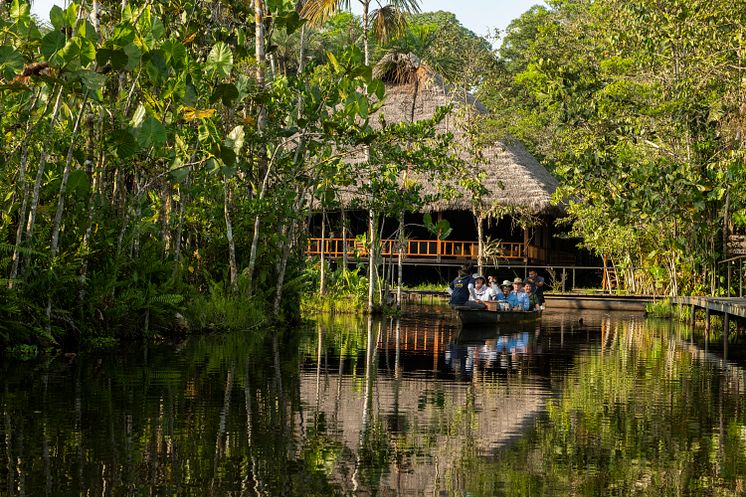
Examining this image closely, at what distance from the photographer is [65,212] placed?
14.7 m

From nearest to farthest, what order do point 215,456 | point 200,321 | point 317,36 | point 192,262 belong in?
point 215,456 → point 200,321 → point 192,262 → point 317,36

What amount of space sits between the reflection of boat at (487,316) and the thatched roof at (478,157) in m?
11.2

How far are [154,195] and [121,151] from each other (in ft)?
21.3

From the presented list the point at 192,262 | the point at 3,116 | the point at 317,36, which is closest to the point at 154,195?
the point at 192,262

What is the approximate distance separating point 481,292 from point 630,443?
17.1 metres

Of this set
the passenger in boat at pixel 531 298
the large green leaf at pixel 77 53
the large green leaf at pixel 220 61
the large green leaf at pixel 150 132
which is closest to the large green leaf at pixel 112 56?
the large green leaf at pixel 77 53

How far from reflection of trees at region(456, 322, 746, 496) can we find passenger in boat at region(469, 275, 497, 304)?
11041mm

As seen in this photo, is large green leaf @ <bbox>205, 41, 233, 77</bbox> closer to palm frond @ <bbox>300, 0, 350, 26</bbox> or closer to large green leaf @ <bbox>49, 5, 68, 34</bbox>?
large green leaf @ <bbox>49, 5, 68, 34</bbox>

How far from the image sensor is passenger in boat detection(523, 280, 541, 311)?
24.1 metres

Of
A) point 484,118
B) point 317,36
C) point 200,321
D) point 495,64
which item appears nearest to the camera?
point 200,321

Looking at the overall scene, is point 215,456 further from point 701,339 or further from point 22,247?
point 701,339

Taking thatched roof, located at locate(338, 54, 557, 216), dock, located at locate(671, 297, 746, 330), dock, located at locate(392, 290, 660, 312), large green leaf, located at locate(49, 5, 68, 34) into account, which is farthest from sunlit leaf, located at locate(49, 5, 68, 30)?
dock, located at locate(392, 290, 660, 312)

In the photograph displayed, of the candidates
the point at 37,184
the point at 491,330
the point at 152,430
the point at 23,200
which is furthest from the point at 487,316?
the point at 152,430

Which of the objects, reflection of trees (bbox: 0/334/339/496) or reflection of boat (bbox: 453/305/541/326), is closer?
reflection of trees (bbox: 0/334/339/496)
